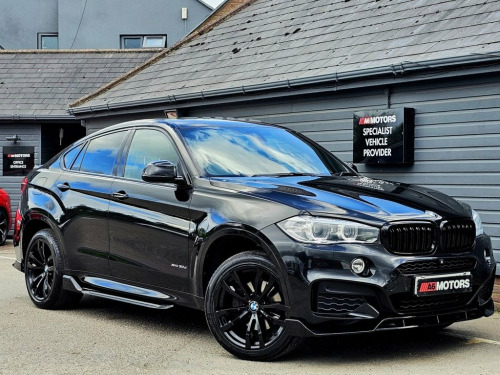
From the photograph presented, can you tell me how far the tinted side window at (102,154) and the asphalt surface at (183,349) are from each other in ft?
4.31

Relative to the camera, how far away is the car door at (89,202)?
787 centimetres

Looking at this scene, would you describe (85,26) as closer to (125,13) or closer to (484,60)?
(125,13)

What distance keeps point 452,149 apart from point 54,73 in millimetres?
15348

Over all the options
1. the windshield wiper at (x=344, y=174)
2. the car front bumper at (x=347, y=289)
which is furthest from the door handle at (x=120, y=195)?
the car front bumper at (x=347, y=289)

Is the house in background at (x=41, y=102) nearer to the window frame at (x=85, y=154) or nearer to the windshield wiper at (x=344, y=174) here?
the window frame at (x=85, y=154)

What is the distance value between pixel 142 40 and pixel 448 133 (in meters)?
25.0

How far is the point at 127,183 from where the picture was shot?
7664 millimetres

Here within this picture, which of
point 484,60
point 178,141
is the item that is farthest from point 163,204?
point 484,60

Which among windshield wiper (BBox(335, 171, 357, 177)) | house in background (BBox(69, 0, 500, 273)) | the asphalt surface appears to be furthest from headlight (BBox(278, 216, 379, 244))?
house in background (BBox(69, 0, 500, 273))

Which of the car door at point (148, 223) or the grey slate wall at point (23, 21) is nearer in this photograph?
the car door at point (148, 223)

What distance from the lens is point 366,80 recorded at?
11.9m

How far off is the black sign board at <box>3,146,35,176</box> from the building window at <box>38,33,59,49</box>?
14.6 metres

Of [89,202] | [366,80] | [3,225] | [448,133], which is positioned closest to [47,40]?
[3,225]

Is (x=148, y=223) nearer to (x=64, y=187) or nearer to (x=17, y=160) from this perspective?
(x=64, y=187)
